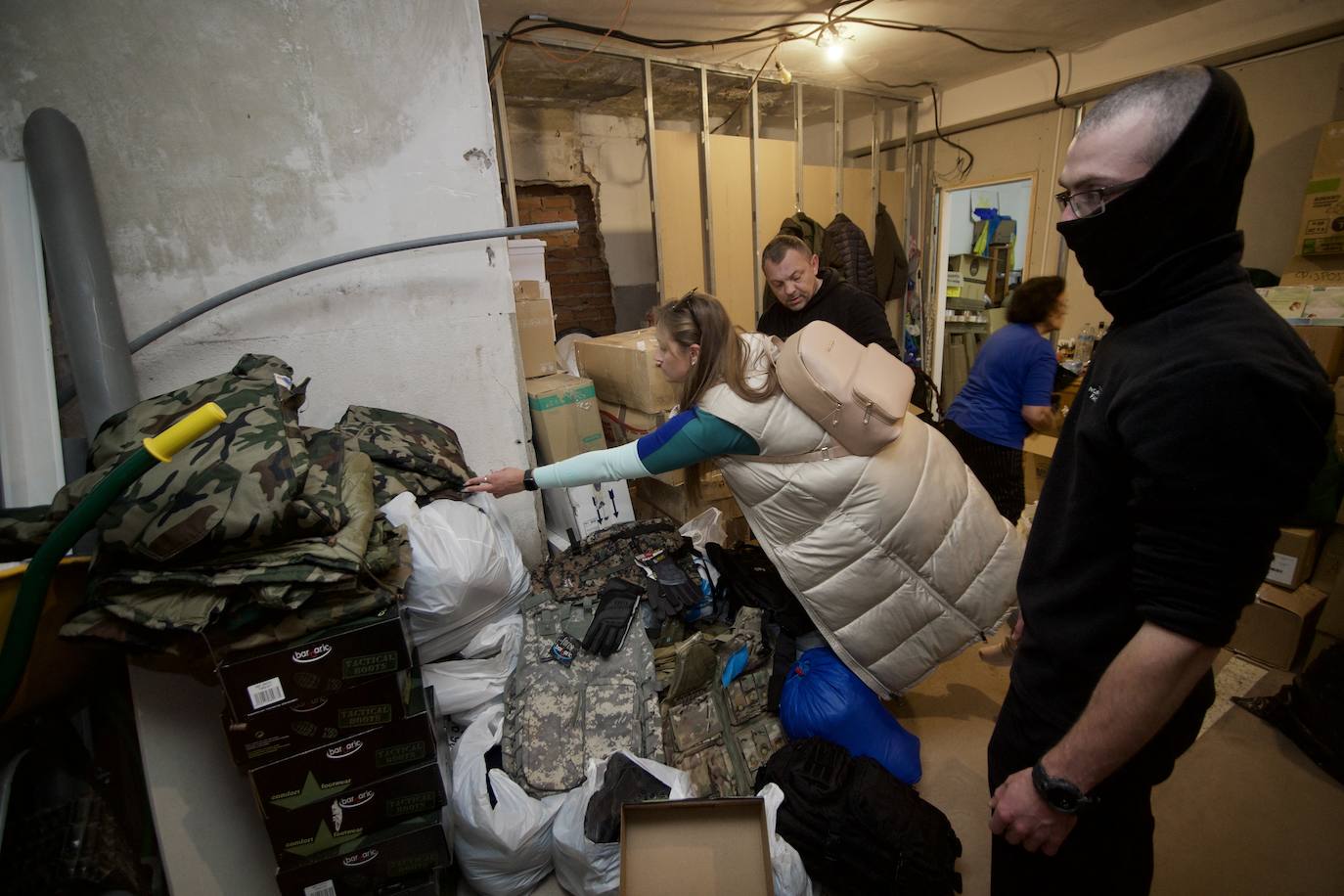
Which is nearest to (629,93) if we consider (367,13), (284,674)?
(367,13)

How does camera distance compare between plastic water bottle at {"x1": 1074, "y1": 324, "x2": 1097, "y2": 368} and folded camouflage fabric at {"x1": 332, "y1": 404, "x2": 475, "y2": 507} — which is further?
plastic water bottle at {"x1": 1074, "y1": 324, "x2": 1097, "y2": 368}

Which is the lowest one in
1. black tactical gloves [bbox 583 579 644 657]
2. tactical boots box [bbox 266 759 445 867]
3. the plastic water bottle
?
tactical boots box [bbox 266 759 445 867]

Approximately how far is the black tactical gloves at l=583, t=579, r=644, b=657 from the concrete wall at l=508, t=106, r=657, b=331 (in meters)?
2.69

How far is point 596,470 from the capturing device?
168 cm

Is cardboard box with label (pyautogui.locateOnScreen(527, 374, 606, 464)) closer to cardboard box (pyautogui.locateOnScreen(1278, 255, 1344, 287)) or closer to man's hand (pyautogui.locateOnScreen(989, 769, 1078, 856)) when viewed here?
man's hand (pyautogui.locateOnScreen(989, 769, 1078, 856))

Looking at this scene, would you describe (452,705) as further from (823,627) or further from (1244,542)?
(1244,542)

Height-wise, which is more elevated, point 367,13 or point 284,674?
point 367,13

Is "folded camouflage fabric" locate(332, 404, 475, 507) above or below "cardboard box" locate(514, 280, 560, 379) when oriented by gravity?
below

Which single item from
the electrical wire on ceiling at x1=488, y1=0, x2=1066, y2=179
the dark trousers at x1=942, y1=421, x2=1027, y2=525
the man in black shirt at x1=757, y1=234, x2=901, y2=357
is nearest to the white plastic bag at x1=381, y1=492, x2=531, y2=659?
the man in black shirt at x1=757, y1=234, x2=901, y2=357

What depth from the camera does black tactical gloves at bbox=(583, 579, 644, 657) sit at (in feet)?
5.55

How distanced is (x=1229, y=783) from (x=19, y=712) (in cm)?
302

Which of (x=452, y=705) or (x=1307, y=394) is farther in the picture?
(x=452, y=705)

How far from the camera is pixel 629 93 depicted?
394 cm

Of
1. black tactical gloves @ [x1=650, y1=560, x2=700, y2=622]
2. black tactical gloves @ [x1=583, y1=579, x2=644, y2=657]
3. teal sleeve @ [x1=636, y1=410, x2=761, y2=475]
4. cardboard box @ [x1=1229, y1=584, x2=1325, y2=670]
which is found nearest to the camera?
teal sleeve @ [x1=636, y1=410, x2=761, y2=475]
